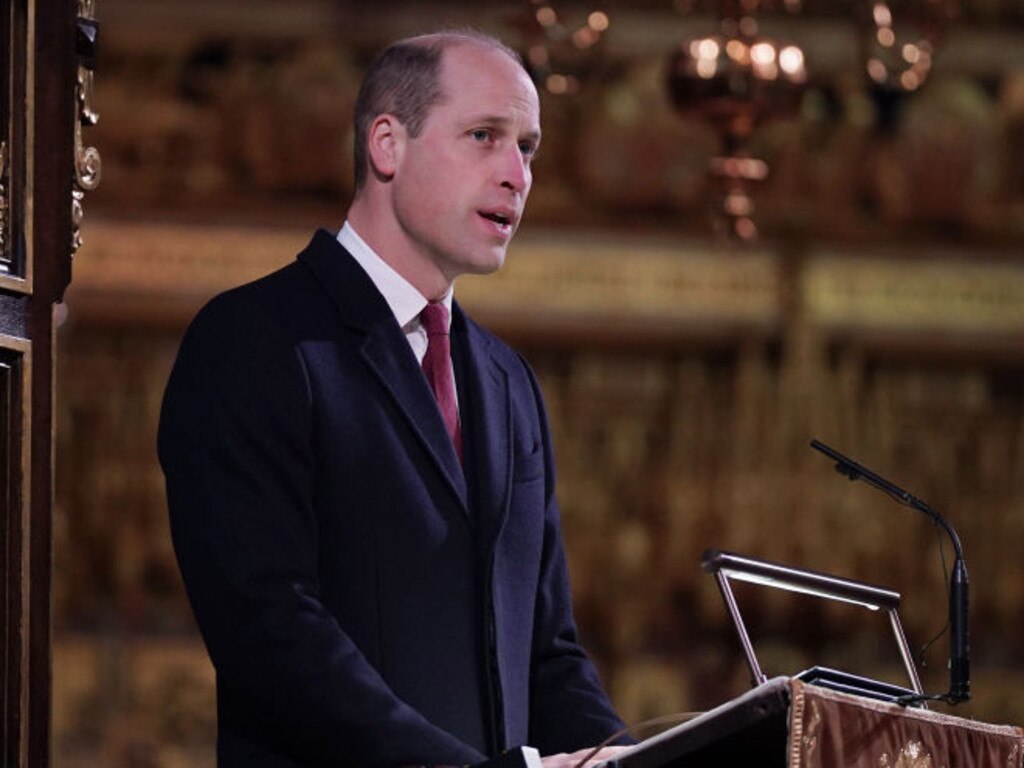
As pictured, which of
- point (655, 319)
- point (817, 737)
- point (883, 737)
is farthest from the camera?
point (655, 319)

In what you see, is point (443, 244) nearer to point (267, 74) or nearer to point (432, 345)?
point (432, 345)

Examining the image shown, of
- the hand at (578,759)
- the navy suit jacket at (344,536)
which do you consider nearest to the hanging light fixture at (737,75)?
the navy suit jacket at (344,536)

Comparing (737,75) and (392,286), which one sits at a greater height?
(737,75)

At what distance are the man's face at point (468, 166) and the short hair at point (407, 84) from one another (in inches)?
0.5

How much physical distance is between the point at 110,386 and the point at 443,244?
6.55m

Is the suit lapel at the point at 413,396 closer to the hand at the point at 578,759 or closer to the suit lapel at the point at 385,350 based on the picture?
the suit lapel at the point at 385,350

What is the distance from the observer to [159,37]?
33.2 ft

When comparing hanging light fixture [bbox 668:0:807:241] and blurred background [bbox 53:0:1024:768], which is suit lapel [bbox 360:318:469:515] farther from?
blurred background [bbox 53:0:1024:768]

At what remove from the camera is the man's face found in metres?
3.56

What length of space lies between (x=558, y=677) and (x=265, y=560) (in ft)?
1.98

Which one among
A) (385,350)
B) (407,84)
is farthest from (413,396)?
(407,84)

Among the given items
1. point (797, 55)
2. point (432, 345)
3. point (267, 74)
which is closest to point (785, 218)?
point (267, 74)

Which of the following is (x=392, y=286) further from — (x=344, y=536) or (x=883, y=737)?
(x=883, y=737)

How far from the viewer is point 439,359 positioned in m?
3.68
